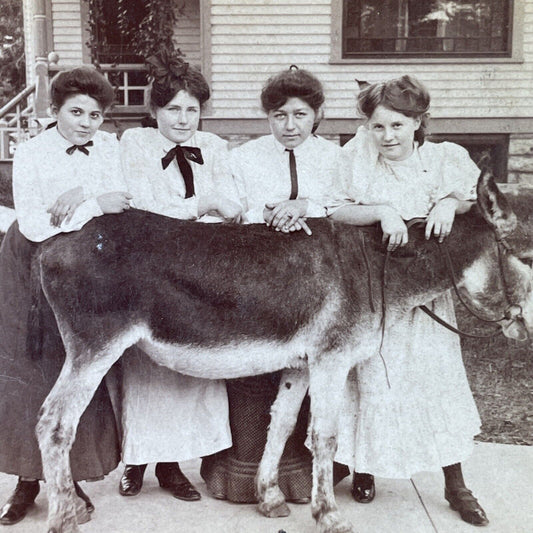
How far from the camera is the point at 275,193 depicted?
135 inches

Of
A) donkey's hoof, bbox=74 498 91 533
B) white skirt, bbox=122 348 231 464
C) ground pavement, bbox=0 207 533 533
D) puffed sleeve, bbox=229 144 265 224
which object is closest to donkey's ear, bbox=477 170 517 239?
puffed sleeve, bbox=229 144 265 224

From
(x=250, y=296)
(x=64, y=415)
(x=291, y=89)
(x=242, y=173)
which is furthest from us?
(x=242, y=173)

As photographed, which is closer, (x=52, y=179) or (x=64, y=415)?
(x=64, y=415)

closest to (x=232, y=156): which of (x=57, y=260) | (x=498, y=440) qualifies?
(x=57, y=260)

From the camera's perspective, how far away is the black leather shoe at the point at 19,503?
10.6ft

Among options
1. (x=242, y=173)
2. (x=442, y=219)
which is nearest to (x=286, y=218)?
(x=242, y=173)

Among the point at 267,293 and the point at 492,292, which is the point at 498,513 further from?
the point at 267,293

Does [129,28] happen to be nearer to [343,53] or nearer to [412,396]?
[343,53]

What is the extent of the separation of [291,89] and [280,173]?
18.3 inches

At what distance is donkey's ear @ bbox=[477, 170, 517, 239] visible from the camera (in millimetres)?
2975

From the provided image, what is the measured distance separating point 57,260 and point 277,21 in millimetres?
2499

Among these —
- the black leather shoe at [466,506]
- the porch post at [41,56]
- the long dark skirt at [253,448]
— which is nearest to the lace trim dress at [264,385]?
the long dark skirt at [253,448]

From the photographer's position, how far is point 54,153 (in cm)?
314

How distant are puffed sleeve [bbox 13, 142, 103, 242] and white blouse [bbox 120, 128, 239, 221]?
366 millimetres
